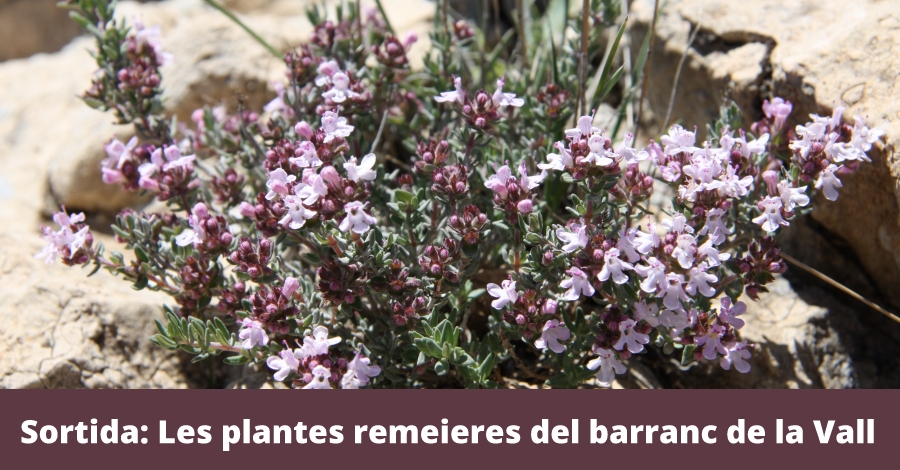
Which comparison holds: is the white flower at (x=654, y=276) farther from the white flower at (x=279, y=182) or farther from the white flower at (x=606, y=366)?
the white flower at (x=279, y=182)

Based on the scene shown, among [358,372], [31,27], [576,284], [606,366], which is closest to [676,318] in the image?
[606,366]

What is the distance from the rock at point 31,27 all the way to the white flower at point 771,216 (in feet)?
25.0

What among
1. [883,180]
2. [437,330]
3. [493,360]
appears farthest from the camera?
[883,180]

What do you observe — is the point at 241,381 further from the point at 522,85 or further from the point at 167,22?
the point at 167,22

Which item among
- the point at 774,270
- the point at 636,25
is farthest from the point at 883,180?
the point at 636,25

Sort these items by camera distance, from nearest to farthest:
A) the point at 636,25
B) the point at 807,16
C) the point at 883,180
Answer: the point at 883,180 < the point at 807,16 < the point at 636,25

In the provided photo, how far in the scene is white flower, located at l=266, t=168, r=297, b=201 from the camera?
10.5ft

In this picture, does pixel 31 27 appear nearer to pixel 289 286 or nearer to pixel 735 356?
pixel 289 286

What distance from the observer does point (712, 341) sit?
338cm

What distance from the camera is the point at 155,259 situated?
3861 mm

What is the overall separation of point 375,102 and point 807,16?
2553 mm

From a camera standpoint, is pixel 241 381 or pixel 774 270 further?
pixel 241 381

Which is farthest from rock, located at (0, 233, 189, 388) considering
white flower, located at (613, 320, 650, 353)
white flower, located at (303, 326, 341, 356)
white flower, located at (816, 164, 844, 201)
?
white flower, located at (816, 164, 844, 201)

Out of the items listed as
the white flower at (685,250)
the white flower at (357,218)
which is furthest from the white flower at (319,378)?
the white flower at (685,250)
